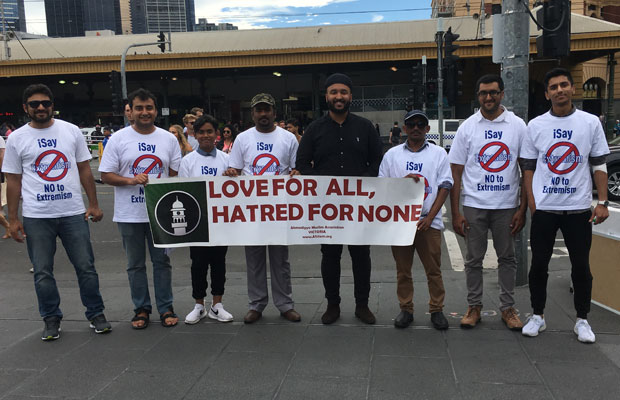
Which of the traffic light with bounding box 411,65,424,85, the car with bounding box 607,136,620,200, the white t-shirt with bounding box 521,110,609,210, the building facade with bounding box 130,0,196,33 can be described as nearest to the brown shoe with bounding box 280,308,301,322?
the white t-shirt with bounding box 521,110,609,210

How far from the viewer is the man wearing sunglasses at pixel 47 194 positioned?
452 centimetres

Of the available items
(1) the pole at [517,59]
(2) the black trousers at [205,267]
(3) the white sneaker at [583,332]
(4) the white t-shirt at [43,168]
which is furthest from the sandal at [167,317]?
(1) the pole at [517,59]

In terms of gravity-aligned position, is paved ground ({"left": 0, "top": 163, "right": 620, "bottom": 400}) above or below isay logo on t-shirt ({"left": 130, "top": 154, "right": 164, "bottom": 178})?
below

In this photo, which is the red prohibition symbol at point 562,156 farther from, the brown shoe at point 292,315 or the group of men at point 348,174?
the brown shoe at point 292,315

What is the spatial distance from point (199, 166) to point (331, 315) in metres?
1.77

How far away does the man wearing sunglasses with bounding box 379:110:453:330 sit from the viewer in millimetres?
4547

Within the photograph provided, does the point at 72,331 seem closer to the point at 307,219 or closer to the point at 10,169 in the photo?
the point at 10,169

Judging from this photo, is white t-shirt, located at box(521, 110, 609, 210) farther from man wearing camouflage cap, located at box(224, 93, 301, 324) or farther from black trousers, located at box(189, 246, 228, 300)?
black trousers, located at box(189, 246, 228, 300)

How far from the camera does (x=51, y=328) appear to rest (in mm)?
4633

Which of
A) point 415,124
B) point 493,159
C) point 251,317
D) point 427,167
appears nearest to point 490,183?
point 493,159

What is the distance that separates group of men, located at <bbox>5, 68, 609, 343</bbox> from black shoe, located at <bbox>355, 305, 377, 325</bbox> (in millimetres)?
19

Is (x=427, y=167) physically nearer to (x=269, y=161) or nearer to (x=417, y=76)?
(x=269, y=161)

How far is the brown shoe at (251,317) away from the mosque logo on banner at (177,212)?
0.75 metres

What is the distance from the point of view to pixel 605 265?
16.6ft
